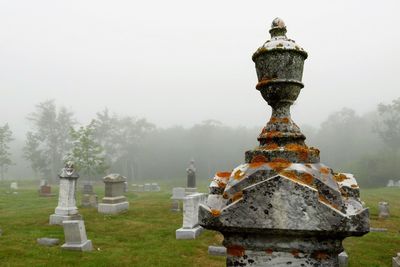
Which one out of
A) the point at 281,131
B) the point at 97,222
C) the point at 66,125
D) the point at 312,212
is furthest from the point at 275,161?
the point at 66,125

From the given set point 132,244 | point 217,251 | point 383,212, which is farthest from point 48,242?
point 383,212

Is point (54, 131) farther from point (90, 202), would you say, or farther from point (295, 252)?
point (295, 252)

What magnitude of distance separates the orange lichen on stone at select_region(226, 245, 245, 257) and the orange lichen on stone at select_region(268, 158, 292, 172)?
0.55 m

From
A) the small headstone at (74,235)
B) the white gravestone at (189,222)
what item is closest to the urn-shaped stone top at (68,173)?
the small headstone at (74,235)

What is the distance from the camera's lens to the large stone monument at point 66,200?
15.9 meters

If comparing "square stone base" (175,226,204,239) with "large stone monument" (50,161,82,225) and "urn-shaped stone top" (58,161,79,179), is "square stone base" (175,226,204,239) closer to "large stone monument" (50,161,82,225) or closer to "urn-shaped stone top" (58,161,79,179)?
"large stone monument" (50,161,82,225)

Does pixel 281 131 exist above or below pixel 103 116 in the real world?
below

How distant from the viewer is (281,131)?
2.34m

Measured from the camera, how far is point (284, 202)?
194 centimetres

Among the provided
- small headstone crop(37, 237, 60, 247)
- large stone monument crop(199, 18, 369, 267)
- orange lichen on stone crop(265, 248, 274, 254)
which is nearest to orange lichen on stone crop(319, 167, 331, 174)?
large stone monument crop(199, 18, 369, 267)

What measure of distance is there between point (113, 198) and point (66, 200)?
10.9 feet

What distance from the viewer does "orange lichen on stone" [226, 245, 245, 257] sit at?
2.10 meters

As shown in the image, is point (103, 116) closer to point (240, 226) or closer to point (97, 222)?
point (97, 222)

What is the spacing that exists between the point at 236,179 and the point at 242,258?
1.63ft
